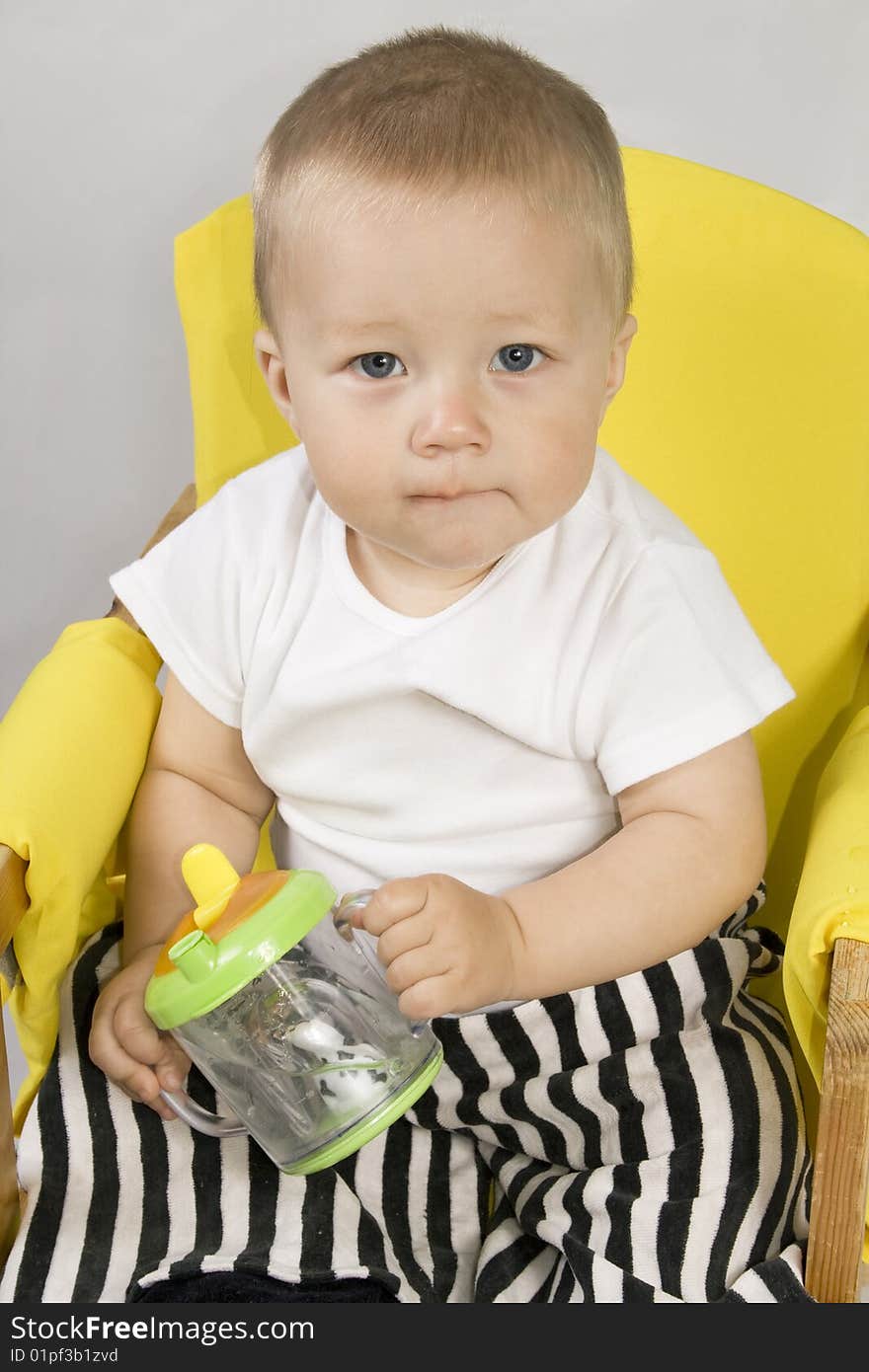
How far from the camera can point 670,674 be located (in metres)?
0.91

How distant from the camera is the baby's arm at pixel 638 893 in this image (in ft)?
2.89

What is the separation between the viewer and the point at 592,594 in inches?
37.2

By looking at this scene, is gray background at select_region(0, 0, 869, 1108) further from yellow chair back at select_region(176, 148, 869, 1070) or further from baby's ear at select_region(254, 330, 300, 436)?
baby's ear at select_region(254, 330, 300, 436)

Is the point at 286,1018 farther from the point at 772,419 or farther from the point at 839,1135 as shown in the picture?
the point at 772,419

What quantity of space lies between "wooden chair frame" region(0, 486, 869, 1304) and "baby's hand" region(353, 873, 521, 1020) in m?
0.18

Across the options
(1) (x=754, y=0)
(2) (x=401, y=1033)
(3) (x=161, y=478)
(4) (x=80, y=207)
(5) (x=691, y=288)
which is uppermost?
(1) (x=754, y=0)

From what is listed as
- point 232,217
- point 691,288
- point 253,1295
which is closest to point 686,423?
point 691,288

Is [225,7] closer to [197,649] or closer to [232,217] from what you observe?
[232,217]

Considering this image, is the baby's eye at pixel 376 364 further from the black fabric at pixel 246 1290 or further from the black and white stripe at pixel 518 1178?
the black fabric at pixel 246 1290

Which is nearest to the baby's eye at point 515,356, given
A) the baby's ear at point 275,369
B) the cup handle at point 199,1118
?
the baby's ear at point 275,369

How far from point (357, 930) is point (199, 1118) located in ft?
0.49

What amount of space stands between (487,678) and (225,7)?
2.22ft

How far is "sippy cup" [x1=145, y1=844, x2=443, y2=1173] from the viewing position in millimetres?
771

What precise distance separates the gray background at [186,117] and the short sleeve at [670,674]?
543 mm
